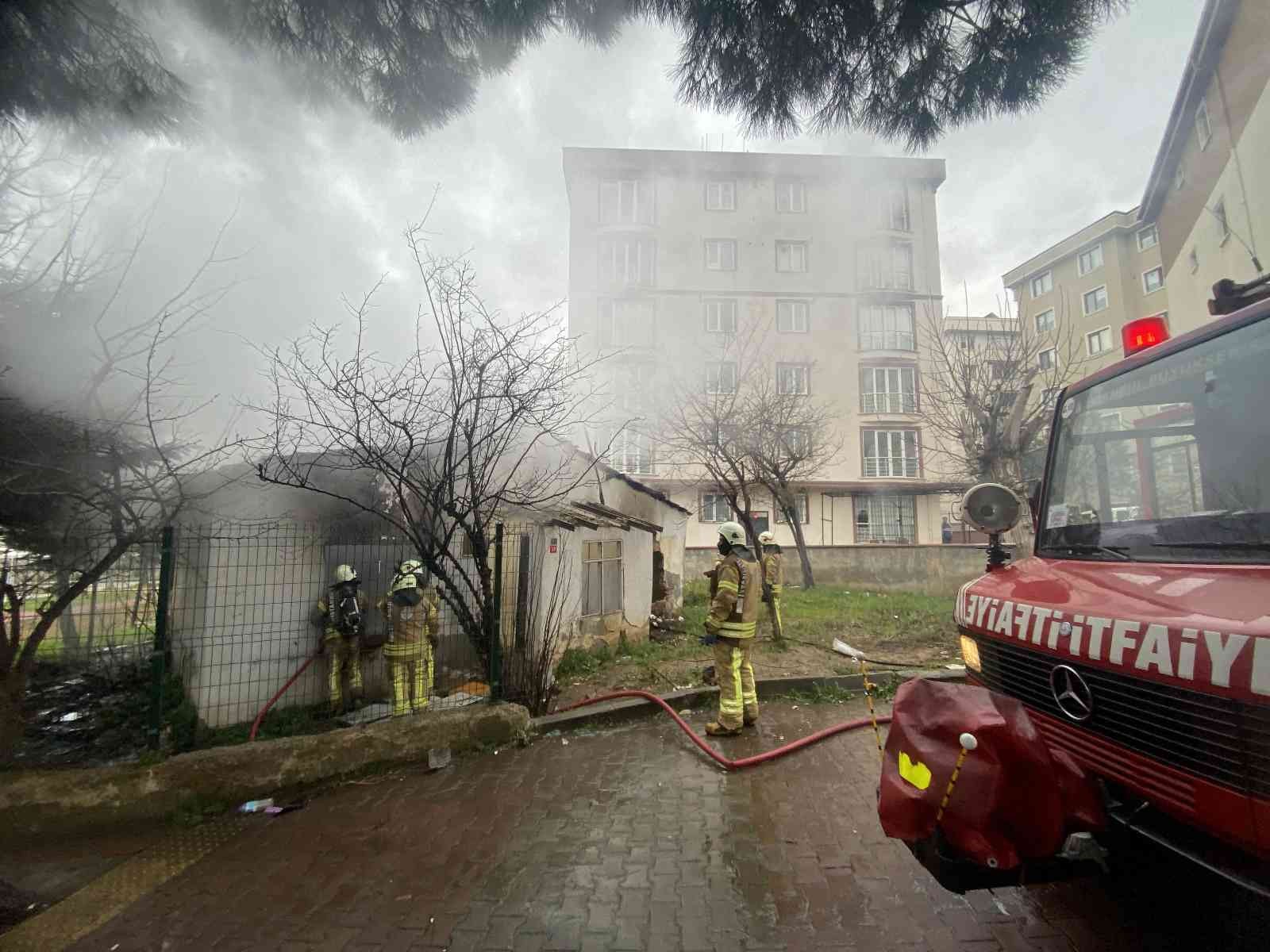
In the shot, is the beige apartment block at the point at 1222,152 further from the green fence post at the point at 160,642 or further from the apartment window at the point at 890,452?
the apartment window at the point at 890,452

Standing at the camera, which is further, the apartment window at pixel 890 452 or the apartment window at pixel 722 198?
the apartment window at pixel 890 452

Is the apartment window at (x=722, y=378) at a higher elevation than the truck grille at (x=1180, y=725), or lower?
higher

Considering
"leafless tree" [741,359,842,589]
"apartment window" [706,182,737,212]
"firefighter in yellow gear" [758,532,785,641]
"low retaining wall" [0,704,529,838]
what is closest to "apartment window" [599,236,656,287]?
"apartment window" [706,182,737,212]

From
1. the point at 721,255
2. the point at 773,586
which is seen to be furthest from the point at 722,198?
the point at 773,586

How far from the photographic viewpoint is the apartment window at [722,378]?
42.1 ft

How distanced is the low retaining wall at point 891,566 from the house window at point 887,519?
8253 mm

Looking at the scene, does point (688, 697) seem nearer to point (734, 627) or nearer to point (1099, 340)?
point (734, 627)

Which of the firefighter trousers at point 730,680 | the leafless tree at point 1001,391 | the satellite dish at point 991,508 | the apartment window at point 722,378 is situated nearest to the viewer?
the satellite dish at point 991,508

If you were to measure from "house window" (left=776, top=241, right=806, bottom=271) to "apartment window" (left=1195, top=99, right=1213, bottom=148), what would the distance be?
371 inches

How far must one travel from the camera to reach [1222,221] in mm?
7176

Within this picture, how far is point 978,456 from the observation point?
1014 cm

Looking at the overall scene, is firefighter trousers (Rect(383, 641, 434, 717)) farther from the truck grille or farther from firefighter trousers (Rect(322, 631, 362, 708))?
the truck grille

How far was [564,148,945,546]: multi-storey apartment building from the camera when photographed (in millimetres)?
13086

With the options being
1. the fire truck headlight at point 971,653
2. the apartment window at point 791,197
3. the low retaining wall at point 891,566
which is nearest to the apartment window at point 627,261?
the apartment window at point 791,197
